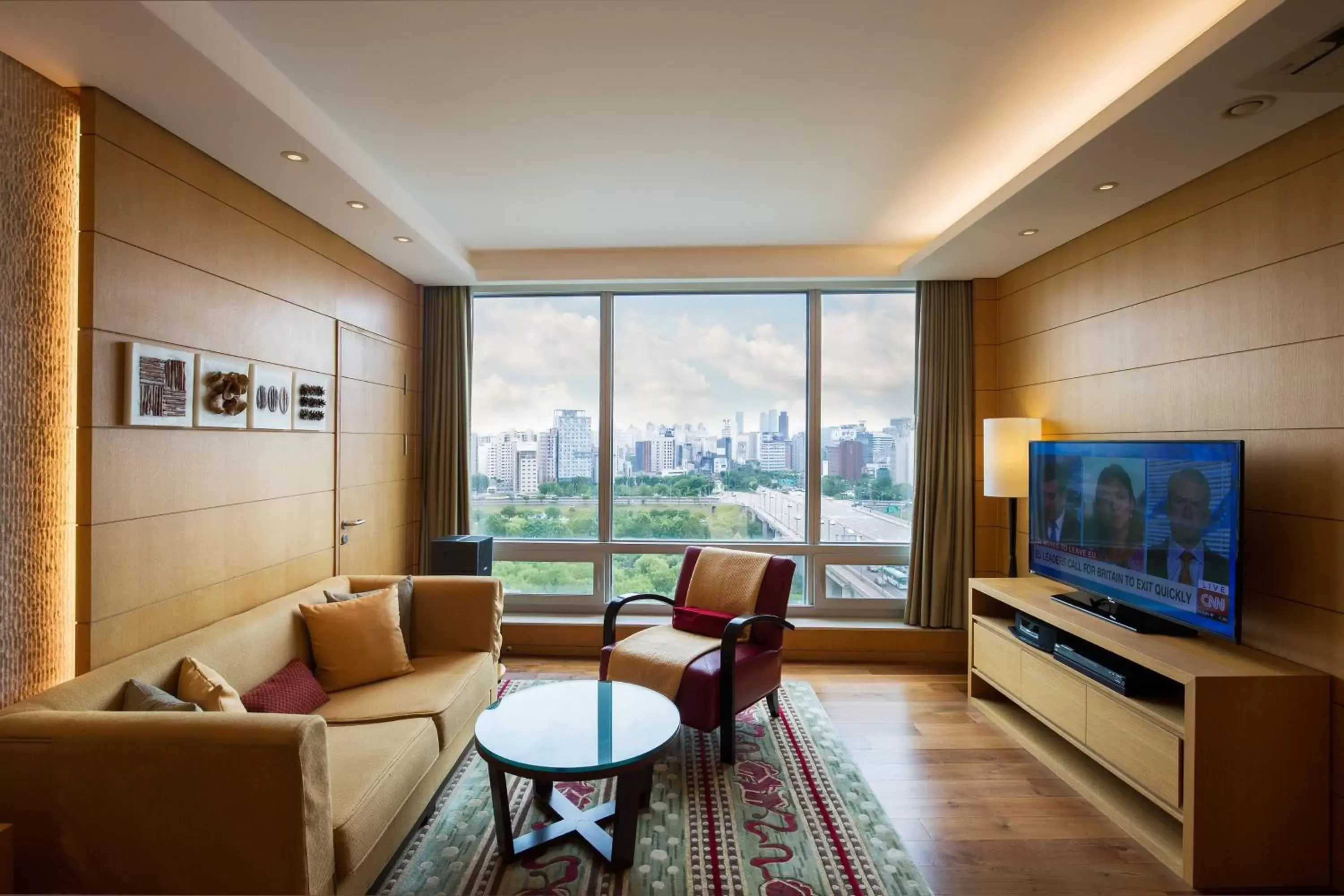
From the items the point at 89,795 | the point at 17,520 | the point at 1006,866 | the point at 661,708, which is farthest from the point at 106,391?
the point at 1006,866

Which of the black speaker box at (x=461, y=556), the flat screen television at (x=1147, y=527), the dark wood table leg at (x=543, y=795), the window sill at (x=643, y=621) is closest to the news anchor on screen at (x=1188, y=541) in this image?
the flat screen television at (x=1147, y=527)

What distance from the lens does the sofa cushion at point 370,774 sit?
1870mm

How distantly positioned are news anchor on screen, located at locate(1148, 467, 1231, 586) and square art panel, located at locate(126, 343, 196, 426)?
3.94 m

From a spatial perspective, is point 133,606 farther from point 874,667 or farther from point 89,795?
point 874,667

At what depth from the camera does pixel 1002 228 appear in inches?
134

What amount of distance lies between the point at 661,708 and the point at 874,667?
7.44 feet

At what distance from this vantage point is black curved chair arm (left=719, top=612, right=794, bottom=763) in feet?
9.86

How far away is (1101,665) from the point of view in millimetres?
2715

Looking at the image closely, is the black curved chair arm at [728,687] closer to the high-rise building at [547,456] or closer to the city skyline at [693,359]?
the city skyline at [693,359]

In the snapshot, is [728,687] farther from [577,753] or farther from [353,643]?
[353,643]


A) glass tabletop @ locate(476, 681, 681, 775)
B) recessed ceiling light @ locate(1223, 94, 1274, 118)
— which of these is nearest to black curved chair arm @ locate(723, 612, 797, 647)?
glass tabletop @ locate(476, 681, 681, 775)

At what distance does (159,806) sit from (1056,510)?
3853 millimetres

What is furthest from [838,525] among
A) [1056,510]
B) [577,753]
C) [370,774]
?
[370,774]

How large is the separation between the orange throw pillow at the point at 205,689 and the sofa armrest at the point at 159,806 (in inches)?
14.8
